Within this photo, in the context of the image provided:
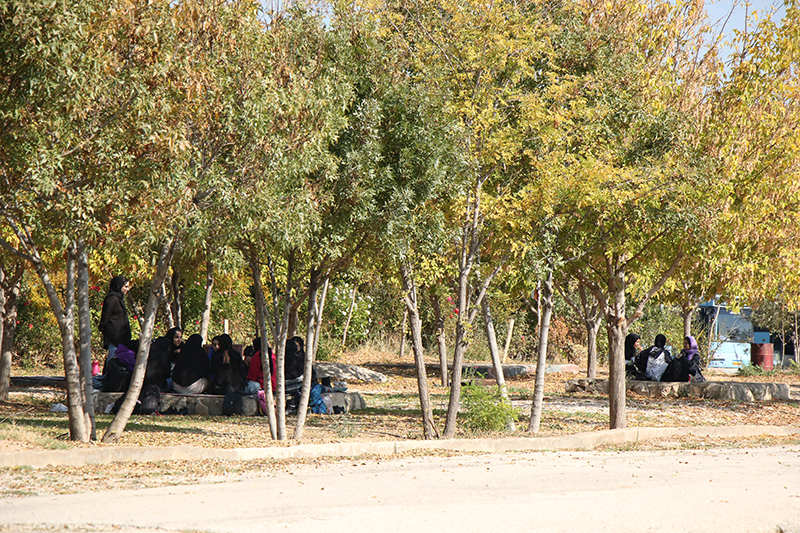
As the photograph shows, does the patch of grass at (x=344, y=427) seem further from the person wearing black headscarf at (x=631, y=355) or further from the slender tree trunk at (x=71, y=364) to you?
the person wearing black headscarf at (x=631, y=355)

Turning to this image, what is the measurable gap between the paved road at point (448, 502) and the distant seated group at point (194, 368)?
17.7 feet

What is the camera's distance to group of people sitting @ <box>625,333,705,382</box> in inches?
737

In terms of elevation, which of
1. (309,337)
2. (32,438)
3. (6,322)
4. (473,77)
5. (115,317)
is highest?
(473,77)

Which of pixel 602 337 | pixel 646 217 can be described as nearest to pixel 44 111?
pixel 646 217

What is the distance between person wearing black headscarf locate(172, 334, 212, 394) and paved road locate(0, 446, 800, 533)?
220 inches

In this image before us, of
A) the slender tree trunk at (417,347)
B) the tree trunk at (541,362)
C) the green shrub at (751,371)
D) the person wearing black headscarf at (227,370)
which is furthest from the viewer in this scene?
the green shrub at (751,371)

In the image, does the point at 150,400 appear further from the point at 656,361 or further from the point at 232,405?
the point at 656,361

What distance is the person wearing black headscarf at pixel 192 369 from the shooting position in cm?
1362

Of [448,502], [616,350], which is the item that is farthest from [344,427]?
[448,502]

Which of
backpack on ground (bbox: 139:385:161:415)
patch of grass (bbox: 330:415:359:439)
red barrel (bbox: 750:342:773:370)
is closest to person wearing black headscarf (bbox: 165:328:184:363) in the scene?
backpack on ground (bbox: 139:385:161:415)

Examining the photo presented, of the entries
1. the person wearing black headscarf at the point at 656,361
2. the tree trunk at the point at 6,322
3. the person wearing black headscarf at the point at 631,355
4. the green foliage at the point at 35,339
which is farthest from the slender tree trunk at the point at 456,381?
the green foliage at the point at 35,339

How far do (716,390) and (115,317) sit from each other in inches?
491

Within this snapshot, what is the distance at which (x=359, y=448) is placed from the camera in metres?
9.76

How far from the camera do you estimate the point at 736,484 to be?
770 cm
